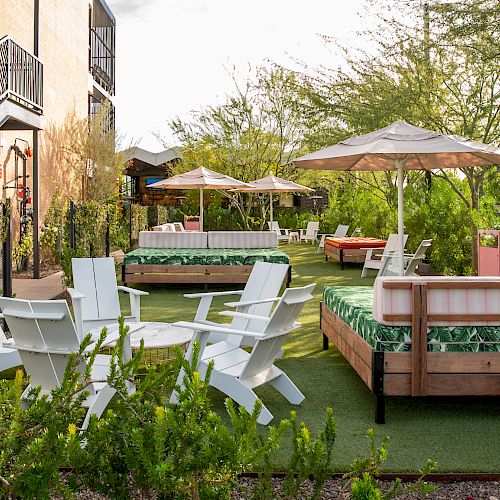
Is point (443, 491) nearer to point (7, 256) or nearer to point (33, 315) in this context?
point (33, 315)

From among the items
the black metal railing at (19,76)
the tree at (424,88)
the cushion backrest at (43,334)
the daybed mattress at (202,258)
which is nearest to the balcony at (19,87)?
the black metal railing at (19,76)

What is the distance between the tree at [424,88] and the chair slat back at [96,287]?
7664mm

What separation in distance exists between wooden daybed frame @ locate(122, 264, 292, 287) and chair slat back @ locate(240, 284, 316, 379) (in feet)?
23.9

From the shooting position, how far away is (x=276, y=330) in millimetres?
5094

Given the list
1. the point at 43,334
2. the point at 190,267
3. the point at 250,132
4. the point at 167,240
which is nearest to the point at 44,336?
the point at 43,334

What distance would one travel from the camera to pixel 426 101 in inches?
569

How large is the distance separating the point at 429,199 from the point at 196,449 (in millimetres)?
13468

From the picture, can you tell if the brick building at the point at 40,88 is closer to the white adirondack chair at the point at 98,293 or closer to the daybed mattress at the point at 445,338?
the white adirondack chair at the point at 98,293

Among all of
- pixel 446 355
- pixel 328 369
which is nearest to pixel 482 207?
pixel 328 369

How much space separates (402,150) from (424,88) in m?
7.35

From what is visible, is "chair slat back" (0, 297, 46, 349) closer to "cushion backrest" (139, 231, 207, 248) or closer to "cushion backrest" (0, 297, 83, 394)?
"cushion backrest" (0, 297, 83, 394)

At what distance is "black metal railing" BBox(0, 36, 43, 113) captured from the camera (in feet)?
37.5

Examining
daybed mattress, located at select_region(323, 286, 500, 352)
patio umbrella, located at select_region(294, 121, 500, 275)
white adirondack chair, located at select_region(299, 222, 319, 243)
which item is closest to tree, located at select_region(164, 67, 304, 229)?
white adirondack chair, located at select_region(299, 222, 319, 243)

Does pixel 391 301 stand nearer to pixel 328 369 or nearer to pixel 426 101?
pixel 328 369
